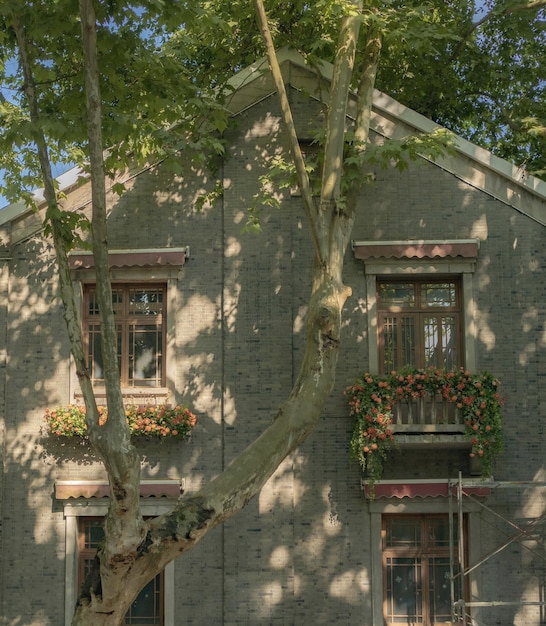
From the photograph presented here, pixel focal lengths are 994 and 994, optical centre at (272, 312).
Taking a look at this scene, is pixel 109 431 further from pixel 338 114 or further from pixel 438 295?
pixel 438 295

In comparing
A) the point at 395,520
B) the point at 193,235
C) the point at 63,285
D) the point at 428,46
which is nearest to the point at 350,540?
the point at 395,520

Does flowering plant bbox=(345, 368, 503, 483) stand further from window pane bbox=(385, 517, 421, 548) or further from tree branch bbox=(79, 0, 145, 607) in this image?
tree branch bbox=(79, 0, 145, 607)

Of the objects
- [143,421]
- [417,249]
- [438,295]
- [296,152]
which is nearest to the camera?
[296,152]

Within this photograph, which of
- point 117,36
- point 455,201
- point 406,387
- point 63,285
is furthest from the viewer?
point 455,201

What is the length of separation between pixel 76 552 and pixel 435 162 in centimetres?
829

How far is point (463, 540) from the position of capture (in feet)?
49.7

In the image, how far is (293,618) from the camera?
15.0 meters

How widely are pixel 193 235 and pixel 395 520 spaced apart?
548cm

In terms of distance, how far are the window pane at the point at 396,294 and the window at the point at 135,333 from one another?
3.50 m

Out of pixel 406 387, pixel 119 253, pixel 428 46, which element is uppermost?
pixel 428 46

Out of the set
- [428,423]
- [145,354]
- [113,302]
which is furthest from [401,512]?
[113,302]

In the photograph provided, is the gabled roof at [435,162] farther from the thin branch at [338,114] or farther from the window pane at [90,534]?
the window pane at [90,534]

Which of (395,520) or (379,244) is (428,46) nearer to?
(379,244)

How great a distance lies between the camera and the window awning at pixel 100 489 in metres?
15.1
